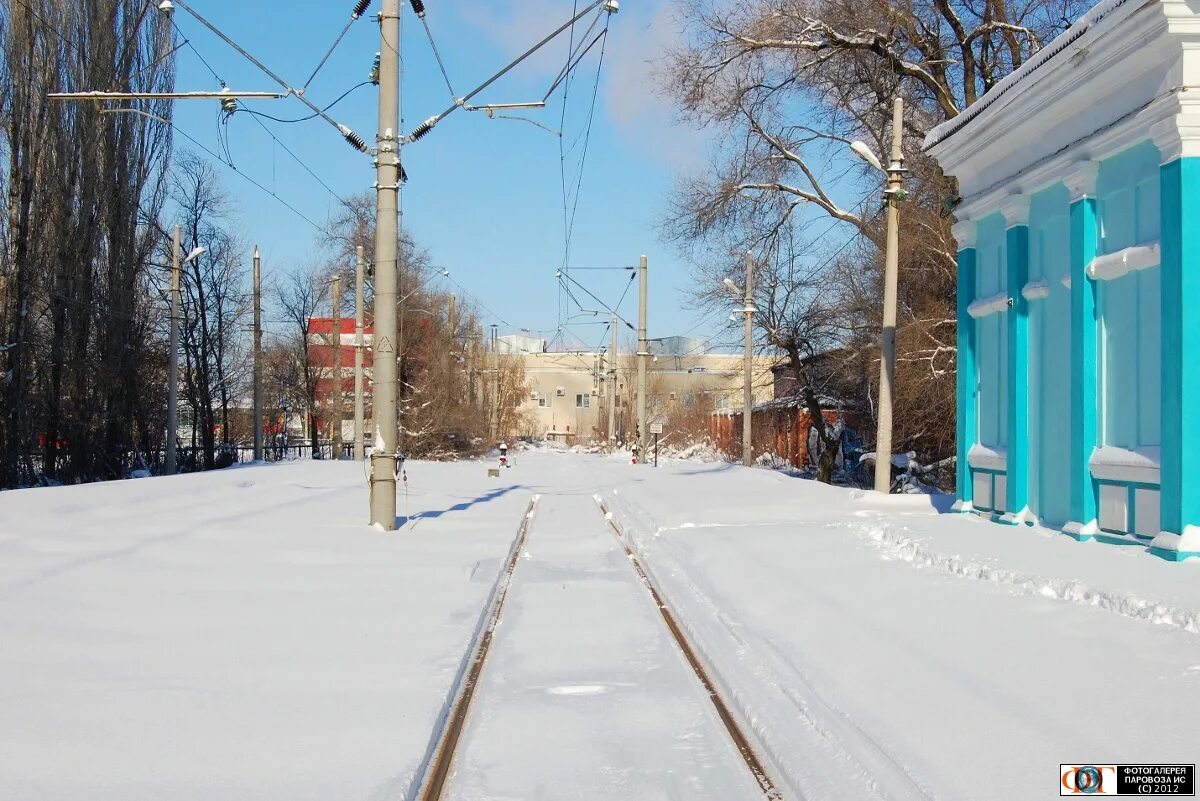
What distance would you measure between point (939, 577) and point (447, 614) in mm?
5055

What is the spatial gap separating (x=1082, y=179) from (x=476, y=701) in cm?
975

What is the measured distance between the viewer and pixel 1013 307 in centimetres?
1505

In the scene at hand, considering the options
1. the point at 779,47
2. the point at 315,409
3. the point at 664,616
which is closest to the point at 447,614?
the point at 664,616

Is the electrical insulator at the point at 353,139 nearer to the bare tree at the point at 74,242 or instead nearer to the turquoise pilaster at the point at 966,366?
the turquoise pilaster at the point at 966,366

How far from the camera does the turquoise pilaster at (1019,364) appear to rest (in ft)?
48.9

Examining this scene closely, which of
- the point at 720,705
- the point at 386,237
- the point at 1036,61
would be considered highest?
the point at 1036,61

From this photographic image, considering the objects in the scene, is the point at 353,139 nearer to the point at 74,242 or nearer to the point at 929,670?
the point at 929,670

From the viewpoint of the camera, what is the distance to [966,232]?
17.5 m

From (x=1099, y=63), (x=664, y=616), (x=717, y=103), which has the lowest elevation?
(x=664, y=616)

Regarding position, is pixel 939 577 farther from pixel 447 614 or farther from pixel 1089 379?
pixel 447 614

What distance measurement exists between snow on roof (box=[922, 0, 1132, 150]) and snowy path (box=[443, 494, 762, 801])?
793 cm

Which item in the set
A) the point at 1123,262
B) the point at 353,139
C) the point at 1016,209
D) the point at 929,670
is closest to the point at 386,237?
the point at 353,139

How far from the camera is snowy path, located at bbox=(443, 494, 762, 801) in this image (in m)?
5.31

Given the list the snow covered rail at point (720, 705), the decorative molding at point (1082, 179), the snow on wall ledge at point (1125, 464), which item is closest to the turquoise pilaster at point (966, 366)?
the decorative molding at point (1082, 179)
